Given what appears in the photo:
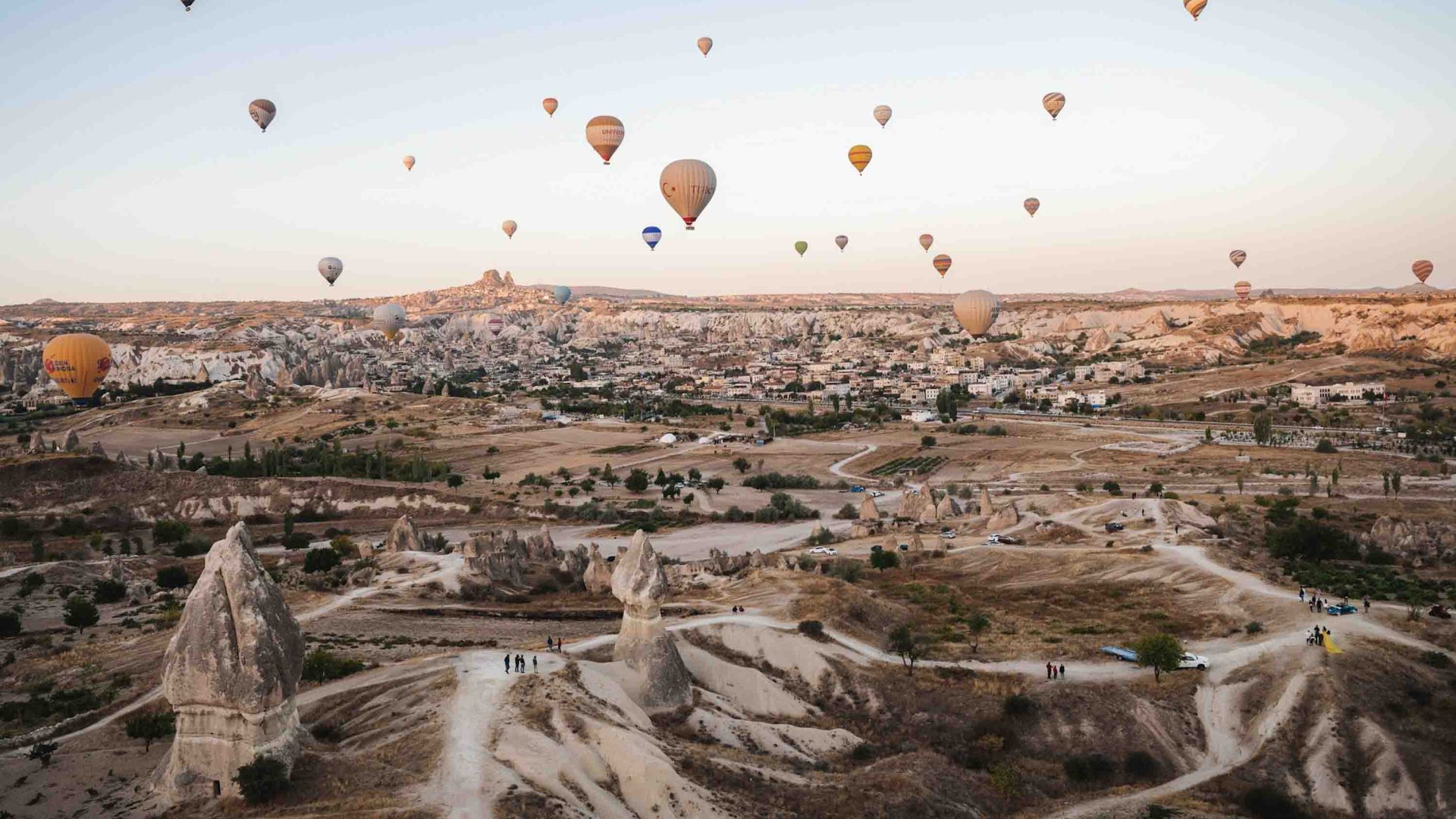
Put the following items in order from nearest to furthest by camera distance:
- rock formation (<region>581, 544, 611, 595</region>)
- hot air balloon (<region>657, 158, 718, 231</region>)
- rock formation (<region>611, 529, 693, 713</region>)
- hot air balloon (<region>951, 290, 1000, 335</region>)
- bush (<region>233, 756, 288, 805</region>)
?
bush (<region>233, 756, 288, 805</region>) < rock formation (<region>611, 529, 693, 713</region>) < rock formation (<region>581, 544, 611, 595</region>) < hot air balloon (<region>657, 158, 718, 231</region>) < hot air balloon (<region>951, 290, 1000, 335</region>)

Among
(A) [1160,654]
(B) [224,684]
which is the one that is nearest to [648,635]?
(B) [224,684]

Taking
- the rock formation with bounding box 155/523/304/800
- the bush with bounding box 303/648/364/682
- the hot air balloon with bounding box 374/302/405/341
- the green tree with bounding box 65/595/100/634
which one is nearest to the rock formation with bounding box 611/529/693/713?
the bush with bounding box 303/648/364/682

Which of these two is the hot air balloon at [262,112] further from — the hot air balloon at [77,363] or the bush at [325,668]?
the bush at [325,668]

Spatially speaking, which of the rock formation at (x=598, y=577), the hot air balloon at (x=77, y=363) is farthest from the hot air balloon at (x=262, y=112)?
the rock formation at (x=598, y=577)

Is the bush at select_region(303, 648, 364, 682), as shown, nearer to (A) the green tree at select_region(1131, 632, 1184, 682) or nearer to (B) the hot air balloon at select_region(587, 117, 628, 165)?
(A) the green tree at select_region(1131, 632, 1184, 682)

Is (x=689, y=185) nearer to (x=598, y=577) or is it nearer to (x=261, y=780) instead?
(x=598, y=577)

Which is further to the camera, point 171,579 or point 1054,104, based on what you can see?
point 1054,104

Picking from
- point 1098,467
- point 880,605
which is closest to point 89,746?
point 880,605
